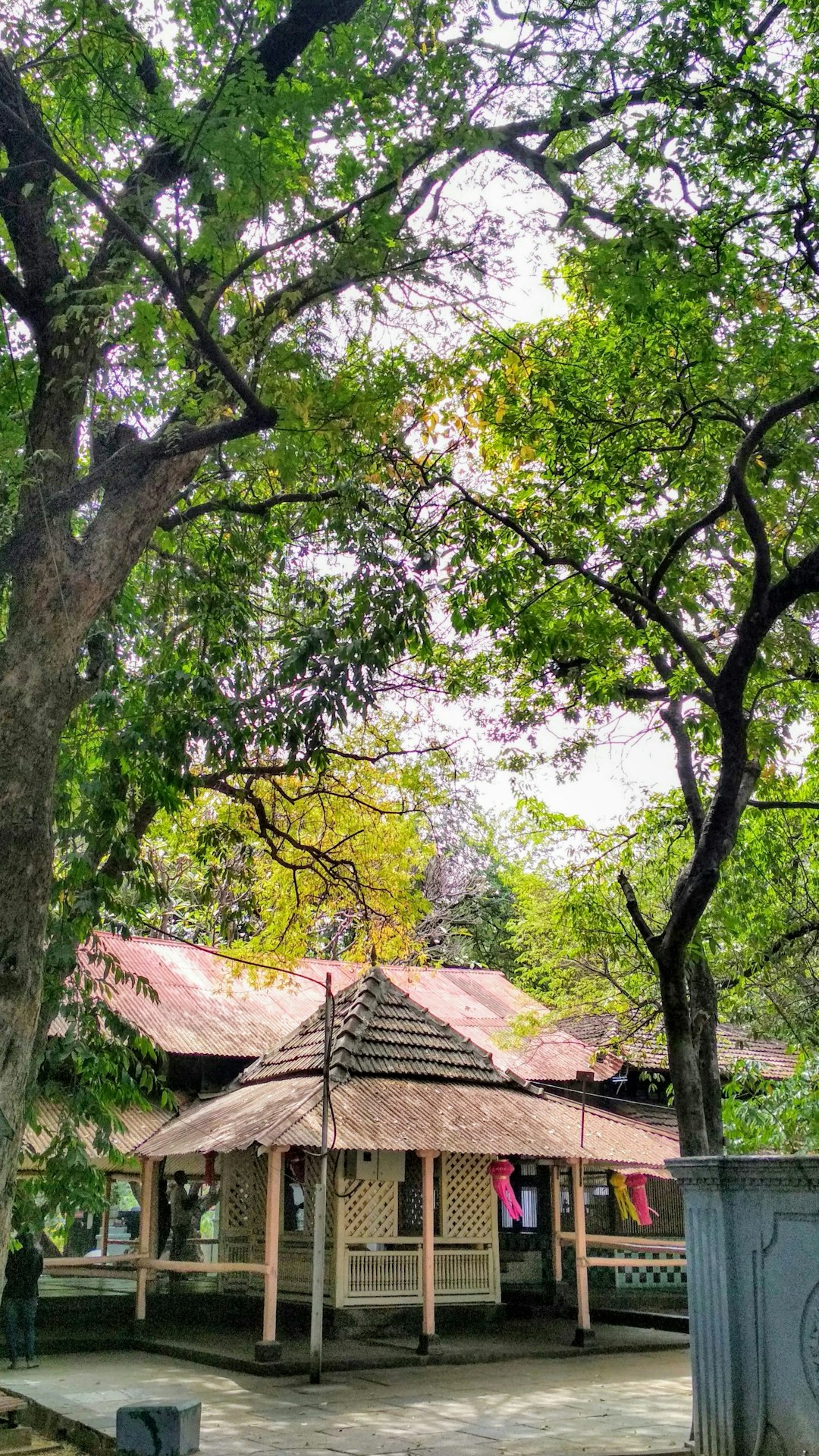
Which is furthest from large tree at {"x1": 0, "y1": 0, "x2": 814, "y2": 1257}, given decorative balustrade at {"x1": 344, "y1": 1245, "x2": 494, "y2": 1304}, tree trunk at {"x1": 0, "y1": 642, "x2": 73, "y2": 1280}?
decorative balustrade at {"x1": 344, "y1": 1245, "x2": 494, "y2": 1304}

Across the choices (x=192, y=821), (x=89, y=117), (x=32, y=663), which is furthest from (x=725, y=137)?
(x=192, y=821)

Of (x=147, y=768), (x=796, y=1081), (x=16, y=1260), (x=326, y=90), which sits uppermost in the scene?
(x=326, y=90)

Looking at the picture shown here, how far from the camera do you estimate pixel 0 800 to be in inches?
224

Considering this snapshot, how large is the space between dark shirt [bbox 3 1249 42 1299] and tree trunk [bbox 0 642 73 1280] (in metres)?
7.70

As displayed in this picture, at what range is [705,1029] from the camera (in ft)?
36.7

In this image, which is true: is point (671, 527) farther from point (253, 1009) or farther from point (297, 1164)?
point (253, 1009)

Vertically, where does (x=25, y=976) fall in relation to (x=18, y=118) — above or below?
below

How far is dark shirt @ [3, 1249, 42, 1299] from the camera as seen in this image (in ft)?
40.7

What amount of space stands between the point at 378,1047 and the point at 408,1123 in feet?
5.69

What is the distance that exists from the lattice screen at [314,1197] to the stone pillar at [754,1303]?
293 inches

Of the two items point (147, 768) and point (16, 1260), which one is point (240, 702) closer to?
point (147, 768)

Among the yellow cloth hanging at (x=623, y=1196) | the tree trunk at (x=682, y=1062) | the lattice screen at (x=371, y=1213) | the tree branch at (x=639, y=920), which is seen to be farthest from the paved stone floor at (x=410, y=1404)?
the yellow cloth hanging at (x=623, y=1196)

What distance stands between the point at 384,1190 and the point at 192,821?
5.60m

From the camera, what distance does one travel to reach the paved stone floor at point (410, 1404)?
849 centimetres
